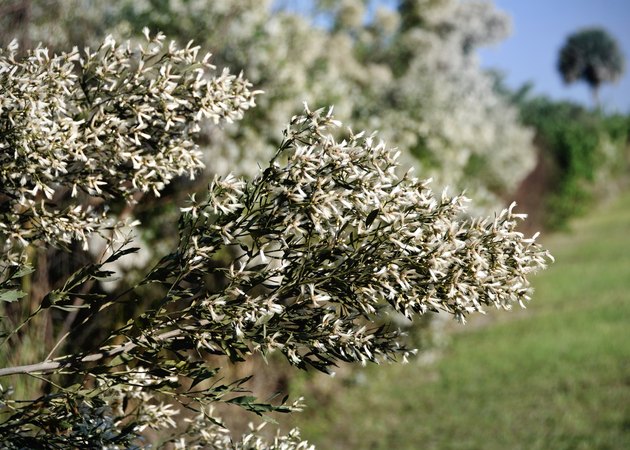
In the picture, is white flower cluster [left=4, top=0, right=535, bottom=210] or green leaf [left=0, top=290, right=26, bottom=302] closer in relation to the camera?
green leaf [left=0, top=290, right=26, bottom=302]

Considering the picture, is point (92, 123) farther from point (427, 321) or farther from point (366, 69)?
point (366, 69)

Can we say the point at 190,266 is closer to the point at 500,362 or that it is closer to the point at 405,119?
the point at 500,362

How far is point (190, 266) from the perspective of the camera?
5.89 feet

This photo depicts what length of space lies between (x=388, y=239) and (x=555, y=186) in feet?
91.3

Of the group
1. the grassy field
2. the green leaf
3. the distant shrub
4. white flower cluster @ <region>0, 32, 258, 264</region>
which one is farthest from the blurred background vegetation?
the distant shrub

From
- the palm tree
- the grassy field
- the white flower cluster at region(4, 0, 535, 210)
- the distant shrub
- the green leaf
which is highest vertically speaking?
the palm tree

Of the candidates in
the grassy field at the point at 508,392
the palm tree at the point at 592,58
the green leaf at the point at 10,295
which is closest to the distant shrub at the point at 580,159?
the grassy field at the point at 508,392

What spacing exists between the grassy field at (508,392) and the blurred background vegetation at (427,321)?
0.03 m

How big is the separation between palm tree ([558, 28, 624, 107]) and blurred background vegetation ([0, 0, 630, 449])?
38524mm

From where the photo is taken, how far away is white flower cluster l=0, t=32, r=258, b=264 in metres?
1.79

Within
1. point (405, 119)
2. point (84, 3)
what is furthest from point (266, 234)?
point (405, 119)

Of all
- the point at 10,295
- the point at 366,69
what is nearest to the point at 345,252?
the point at 10,295

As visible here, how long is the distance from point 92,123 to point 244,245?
491 millimetres

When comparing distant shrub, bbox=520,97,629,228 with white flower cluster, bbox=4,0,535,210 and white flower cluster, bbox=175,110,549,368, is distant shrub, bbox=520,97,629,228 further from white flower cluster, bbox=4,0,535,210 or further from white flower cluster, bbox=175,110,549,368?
white flower cluster, bbox=175,110,549,368
